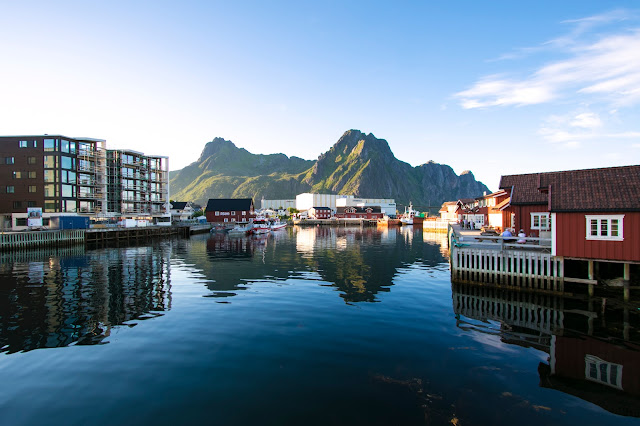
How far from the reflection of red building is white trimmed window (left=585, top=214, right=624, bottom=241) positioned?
26.6 ft

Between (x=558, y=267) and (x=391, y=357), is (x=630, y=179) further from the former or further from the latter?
(x=391, y=357)

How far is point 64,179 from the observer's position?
77.6 meters

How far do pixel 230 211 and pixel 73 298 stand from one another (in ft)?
338

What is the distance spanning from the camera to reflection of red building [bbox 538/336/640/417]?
10.9 metres

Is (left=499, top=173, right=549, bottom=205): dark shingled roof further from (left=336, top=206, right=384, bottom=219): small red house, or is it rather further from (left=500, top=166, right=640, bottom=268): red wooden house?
(left=336, top=206, right=384, bottom=219): small red house

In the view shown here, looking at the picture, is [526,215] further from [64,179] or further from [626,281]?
[64,179]

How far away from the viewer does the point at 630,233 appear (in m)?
20.0

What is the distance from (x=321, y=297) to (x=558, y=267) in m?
15.8

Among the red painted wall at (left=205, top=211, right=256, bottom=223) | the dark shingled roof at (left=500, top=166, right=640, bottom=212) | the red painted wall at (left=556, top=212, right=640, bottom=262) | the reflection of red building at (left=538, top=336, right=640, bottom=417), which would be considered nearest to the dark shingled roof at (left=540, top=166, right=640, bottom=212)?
the dark shingled roof at (left=500, top=166, right=640, bottom=212)

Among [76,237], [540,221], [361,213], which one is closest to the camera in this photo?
[540,221]

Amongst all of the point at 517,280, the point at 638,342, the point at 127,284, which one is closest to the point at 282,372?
the point at 638,342

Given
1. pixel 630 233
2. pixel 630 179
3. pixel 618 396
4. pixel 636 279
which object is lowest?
pixel 618 396

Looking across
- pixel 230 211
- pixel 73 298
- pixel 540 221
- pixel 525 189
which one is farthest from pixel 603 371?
pixel 230 211

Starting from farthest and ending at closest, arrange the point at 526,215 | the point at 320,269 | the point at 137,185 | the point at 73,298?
the point at 137,185 < the point at 320,269 < the point at 526,215 < the point at 73,298
